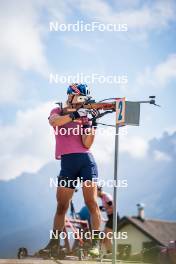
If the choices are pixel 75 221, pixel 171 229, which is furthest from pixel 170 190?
pixel 75 221

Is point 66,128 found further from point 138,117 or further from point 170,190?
point 170,190

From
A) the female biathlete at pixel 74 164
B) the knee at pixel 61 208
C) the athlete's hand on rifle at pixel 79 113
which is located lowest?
the knee at pixel 61 208

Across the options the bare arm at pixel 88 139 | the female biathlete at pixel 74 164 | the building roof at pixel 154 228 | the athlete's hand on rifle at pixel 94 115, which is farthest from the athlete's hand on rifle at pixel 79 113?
the building roof at pixel 154 228

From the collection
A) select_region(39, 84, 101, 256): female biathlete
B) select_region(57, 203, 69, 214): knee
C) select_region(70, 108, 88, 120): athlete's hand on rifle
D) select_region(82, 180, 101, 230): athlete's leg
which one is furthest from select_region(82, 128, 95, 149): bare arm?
select_region(57, 203, 69, 214): knee

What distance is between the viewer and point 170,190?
176m

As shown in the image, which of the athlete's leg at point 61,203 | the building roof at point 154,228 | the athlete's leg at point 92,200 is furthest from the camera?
the building roof at point 154,228

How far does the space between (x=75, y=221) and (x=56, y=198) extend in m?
4.84

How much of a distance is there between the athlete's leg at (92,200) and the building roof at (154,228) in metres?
34.1

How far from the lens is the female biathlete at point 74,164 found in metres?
5.91

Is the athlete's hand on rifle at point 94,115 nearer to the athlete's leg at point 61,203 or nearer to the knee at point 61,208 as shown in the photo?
the athlete's leg at point 61,203

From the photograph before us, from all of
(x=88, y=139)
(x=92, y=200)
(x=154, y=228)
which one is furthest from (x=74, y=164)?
(x=154, y=228)

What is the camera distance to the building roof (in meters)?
40.0

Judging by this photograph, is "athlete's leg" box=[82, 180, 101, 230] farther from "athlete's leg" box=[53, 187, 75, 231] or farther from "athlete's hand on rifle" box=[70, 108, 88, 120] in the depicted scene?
"athlete's hand on rifle" box=[70, 108, 88, 120]

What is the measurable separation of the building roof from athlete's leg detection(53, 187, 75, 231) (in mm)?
34001
